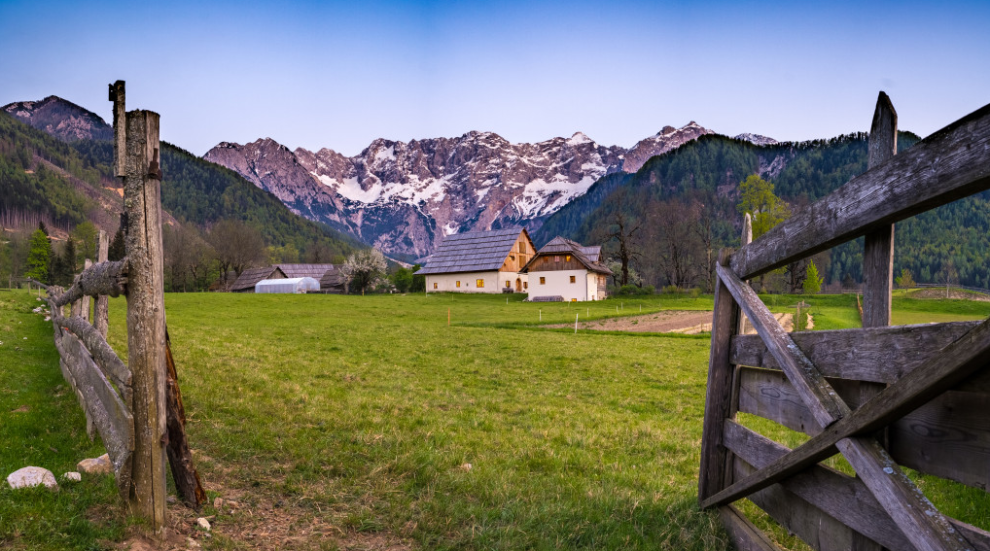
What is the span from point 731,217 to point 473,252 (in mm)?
95453

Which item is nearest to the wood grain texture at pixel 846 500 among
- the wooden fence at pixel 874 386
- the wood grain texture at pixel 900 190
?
the wooden fence at pixel 874 386

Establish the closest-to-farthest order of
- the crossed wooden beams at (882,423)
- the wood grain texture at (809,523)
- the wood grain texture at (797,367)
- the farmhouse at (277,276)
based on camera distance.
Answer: the crossed wooden beams at (882,423) → the wood grain texture at (797,367) → the wood grain texture at (809,523) → the farmhouse at (277,276)

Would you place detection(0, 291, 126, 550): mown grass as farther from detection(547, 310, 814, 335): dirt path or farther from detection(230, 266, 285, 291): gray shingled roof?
detection(230, 266, 285, 291): gray shingled roof

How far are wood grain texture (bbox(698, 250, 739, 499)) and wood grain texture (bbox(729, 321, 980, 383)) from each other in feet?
3.43

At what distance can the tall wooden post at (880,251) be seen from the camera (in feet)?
9.57

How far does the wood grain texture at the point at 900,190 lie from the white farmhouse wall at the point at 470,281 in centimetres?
6627

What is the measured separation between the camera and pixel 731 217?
14250 centimetres

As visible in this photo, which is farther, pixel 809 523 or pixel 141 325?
pixel 141 325

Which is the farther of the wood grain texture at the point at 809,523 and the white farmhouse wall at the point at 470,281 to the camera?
the white farmhouse wall at the point at 470,281

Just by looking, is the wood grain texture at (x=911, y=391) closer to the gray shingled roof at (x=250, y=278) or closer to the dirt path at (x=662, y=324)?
the dirt path at (x=662, y=324)

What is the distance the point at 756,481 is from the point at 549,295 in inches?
2227

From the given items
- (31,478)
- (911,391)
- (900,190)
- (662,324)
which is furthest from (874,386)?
(662,324)

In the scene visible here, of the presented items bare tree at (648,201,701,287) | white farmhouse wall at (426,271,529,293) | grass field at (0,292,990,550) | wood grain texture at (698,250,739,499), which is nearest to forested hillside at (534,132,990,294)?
bare tree at (648,201,701,287)

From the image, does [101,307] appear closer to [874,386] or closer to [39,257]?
[874,386]
